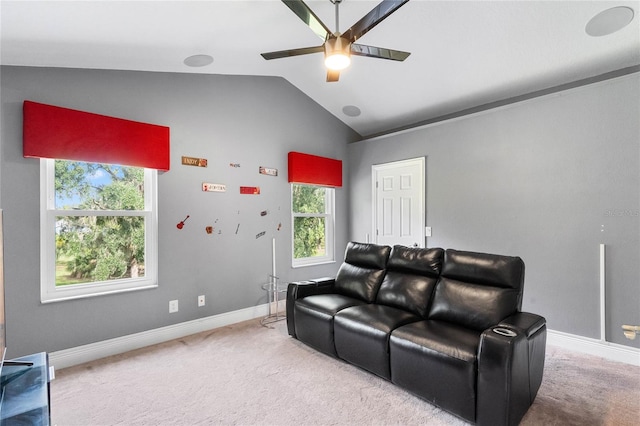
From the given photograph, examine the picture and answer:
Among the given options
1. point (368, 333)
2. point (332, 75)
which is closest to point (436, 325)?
point (368, 333)

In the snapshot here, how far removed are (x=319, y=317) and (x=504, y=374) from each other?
1.52m

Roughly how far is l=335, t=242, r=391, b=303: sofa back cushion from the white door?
4.03 ft

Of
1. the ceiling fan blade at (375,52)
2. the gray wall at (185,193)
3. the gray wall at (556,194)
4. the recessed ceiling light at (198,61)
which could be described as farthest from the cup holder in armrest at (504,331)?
the recessed ceiling light at (198,61)

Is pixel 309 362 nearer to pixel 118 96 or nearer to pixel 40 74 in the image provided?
pixel 118 96

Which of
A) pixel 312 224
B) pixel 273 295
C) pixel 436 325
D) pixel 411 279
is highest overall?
pixel 312 224

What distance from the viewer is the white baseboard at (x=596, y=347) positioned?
2749 mm

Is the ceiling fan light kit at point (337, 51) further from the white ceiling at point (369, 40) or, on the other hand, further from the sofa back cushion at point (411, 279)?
the sofa back cushion at point (411, 279)

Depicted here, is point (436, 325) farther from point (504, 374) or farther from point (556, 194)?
point (556, 194)

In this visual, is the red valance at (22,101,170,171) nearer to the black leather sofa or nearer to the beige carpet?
the beige carpet

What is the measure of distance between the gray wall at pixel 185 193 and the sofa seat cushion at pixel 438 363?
7.40 feet

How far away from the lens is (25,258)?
2561 mm

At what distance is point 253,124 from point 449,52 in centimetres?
236

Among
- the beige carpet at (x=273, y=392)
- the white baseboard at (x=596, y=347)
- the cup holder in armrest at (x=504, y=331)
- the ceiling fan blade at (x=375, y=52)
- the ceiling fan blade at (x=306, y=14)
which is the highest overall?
the ceiling fan blade at (x=306, y=14)

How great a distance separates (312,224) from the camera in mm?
4820
